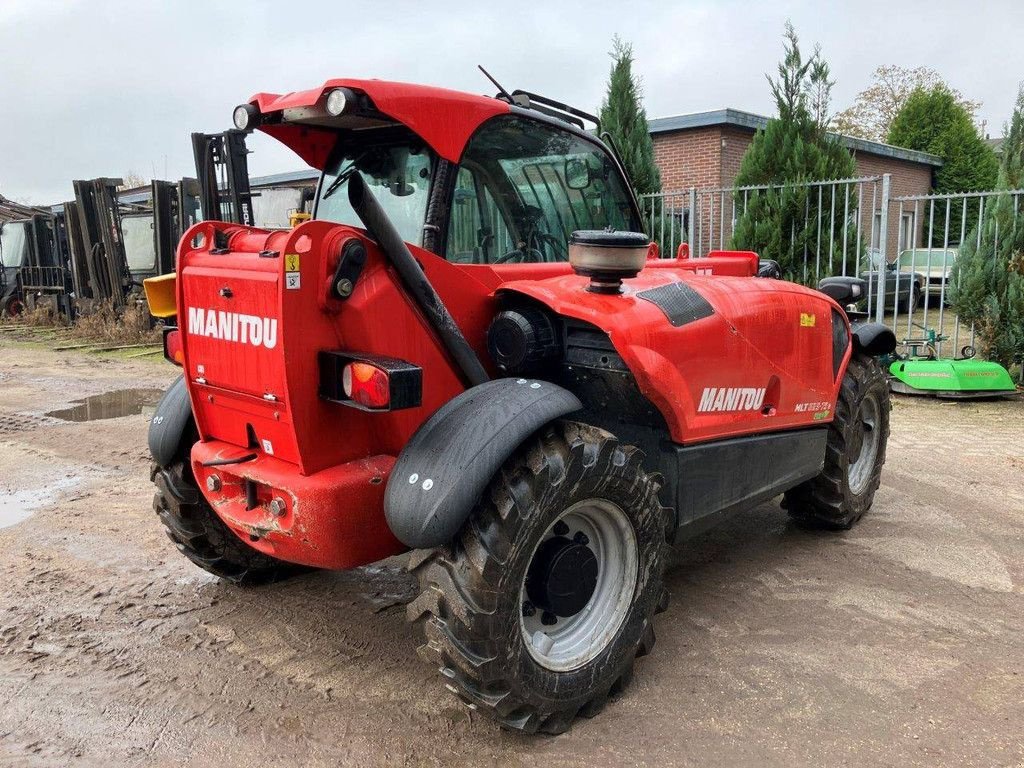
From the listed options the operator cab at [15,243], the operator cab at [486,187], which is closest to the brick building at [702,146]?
the operator cab at [486,187]

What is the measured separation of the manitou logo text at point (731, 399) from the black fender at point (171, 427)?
6.84 feet

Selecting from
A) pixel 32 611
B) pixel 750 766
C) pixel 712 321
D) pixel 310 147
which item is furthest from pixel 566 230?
pixel 32 611

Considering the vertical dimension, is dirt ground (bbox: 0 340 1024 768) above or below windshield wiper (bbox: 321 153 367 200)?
below

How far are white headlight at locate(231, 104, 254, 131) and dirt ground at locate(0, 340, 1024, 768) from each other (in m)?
2.05

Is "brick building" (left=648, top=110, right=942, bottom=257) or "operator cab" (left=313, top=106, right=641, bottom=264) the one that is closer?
"operator cab" (left=313, top=106, right=641, bottom=264)

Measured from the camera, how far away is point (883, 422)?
4.93 meters

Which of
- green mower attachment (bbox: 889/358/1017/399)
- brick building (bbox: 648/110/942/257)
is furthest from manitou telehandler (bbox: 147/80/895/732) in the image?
brick building (bbox: 648/110/942/257)

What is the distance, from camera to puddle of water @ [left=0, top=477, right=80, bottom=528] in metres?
5.10

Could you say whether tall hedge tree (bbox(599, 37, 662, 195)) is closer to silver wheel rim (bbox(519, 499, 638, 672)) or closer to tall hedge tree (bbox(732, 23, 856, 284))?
tall hedge tree (bbox(732, 23, 856, 284))

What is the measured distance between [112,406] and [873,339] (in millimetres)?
7542

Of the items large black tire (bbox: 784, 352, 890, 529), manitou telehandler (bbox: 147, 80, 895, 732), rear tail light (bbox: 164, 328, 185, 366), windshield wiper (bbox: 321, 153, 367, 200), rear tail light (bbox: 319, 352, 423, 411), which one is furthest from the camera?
large black tire (bbox: 784, 352, 890, 529)

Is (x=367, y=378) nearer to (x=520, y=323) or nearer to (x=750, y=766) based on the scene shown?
(x=520, y=323)

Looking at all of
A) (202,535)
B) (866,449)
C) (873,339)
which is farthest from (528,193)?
(866,449)

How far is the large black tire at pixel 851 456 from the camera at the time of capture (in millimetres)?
4504
